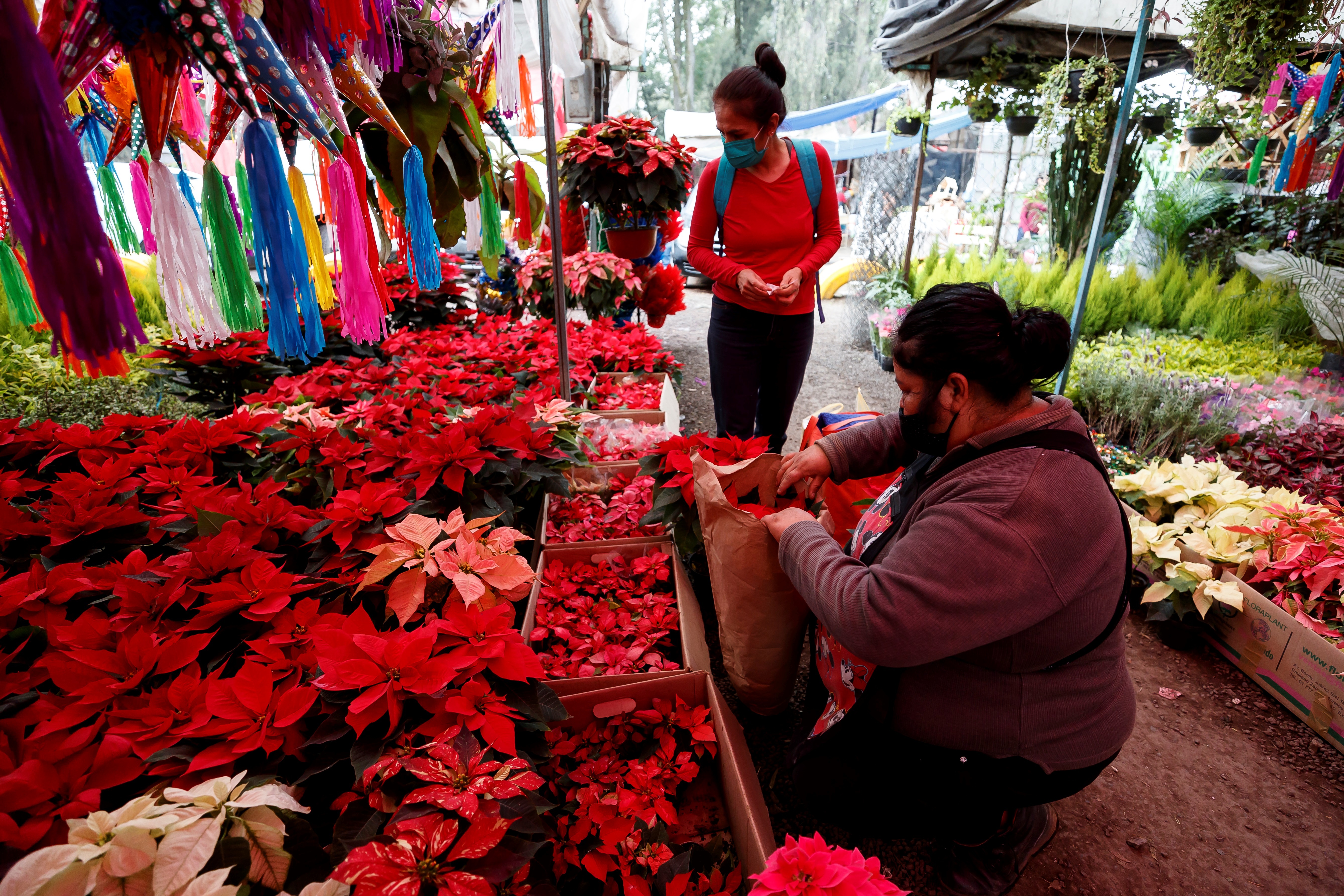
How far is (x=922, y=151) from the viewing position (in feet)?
18.5

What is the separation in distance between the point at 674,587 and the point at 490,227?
1.15 m

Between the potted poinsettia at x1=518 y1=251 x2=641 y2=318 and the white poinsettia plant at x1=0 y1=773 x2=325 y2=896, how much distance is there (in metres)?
3.39

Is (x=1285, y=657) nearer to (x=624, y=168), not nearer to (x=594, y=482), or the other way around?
(x=594, y=482)

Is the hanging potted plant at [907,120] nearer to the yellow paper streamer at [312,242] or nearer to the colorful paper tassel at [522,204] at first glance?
the colorful paper tassel at [522,204]

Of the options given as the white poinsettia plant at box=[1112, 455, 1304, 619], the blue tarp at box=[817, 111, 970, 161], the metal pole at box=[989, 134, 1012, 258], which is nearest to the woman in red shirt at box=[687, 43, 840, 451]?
the white poinsettia plant at box=[1112, 455, 1304, 619]

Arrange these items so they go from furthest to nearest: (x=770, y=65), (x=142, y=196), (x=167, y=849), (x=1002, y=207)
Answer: (x=1002, y=207) < (x=770, y=65) < (x=142, y=196) < (x=167, y=849)

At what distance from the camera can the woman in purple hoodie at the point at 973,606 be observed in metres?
0.95

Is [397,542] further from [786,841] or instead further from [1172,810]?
[1172,810]

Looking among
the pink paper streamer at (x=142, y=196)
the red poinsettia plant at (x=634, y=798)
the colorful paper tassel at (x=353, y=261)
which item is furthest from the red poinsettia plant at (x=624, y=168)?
the red poinsettia plant at (x=634, y=798)

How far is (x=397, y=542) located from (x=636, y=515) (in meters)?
0.98

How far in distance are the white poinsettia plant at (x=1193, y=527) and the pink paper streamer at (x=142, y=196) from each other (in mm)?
2696

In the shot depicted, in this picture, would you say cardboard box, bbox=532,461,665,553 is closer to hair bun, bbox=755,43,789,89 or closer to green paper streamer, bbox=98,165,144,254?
green paper streamer, bbox=98,165,144,254

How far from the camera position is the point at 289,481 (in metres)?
1.50

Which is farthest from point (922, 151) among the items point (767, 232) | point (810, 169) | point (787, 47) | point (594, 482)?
point (787, 47)
